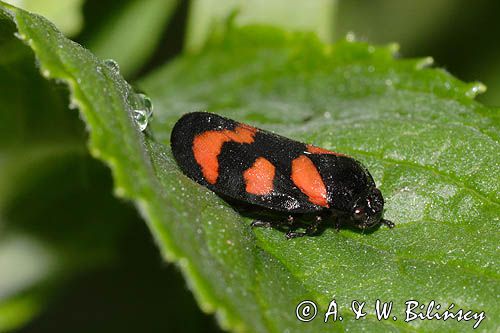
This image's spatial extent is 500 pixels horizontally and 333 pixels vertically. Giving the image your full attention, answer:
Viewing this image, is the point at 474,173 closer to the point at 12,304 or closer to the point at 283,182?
the point at 283,182

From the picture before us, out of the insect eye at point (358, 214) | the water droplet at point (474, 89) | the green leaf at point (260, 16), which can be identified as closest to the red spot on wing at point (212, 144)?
the insect eye at point (358, 214)

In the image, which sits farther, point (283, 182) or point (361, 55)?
point (361, 55)

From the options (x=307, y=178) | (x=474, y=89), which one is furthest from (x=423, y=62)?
(x=307, y=178)

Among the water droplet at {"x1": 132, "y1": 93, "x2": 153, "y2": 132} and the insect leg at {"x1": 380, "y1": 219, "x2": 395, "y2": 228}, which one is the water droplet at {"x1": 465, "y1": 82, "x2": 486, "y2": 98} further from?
the water droplet at {"x1": 132, "y1": 93, "x2": 153, "y2": 132}

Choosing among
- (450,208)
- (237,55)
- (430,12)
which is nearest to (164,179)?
(450,208)

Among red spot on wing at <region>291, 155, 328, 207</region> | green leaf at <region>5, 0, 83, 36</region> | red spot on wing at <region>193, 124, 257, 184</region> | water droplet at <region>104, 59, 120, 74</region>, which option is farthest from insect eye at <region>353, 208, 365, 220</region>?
green leaf at <region>5, 0, 83, 36</region>
